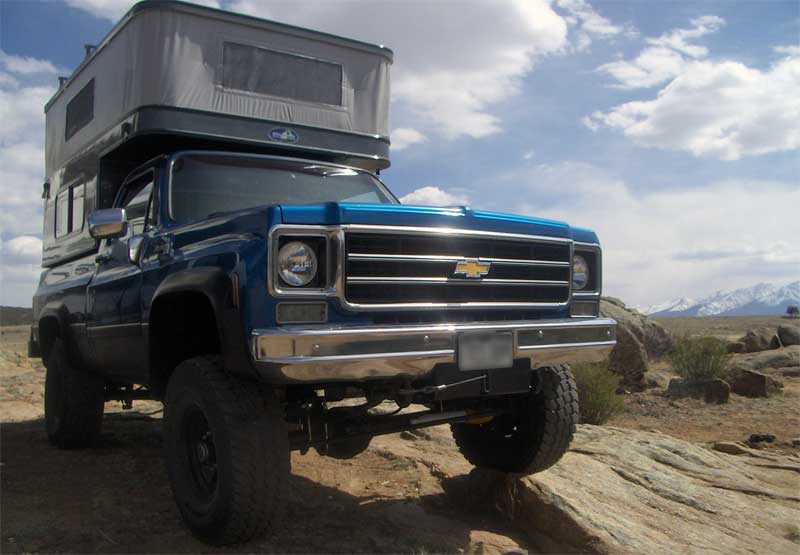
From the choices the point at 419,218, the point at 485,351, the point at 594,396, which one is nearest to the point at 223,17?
the point at 419,218

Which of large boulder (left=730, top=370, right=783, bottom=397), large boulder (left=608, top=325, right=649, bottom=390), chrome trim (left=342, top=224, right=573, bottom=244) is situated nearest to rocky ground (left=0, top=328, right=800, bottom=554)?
chrome trim (left=342, top=224, right=573, bottom=244)

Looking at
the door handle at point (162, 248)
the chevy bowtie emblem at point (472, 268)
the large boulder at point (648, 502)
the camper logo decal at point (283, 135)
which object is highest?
the camper logo decal at point (283, 135)

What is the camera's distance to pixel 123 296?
4.86m

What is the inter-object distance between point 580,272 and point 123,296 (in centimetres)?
298

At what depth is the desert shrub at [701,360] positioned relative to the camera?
11584 millimetres

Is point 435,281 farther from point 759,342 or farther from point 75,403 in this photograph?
point 759,342

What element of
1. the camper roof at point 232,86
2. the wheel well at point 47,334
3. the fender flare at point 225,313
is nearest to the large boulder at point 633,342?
the camper roof at point 232,86

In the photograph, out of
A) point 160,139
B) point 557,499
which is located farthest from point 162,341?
point 557,499

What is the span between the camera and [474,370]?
12.0 ft

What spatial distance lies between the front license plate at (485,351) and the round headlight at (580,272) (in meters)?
1.02

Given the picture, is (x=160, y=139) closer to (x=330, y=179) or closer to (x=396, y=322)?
(x=330, y=179)

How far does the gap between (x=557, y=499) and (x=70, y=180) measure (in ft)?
16.2

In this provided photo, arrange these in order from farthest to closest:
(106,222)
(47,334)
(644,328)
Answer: (644,328) → (47,334) → (106,222)

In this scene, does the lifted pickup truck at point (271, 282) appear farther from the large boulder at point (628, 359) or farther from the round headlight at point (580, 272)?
the large boulder at point (628, 359)
